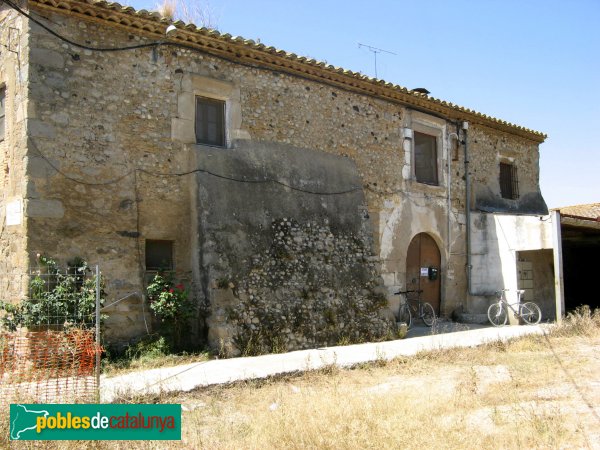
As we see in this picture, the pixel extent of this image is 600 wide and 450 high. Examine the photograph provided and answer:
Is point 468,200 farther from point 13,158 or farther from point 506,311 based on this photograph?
point 13,158

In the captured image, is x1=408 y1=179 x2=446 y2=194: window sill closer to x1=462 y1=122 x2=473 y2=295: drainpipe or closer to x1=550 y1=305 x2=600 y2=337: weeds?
x1=462 y1=122 x2=473 y2=295: drainpipe

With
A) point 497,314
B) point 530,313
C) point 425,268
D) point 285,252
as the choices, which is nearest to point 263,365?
point 285,252

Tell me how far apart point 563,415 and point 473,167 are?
1071 centimetres

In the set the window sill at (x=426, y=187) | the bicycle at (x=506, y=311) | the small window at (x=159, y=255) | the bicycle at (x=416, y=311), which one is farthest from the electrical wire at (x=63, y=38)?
the bicycle at (x=506, y=311)

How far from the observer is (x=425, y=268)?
1373cm

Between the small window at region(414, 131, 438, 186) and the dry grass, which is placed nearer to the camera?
the dry grass

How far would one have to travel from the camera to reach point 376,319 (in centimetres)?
1088

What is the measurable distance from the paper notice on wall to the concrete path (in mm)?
2799

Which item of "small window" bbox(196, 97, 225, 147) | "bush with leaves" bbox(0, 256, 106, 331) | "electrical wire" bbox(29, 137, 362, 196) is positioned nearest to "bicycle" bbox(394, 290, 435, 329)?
"electrical wire" bbox(29, 137, 362, 196)

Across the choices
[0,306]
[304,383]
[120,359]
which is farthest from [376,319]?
[0,306]

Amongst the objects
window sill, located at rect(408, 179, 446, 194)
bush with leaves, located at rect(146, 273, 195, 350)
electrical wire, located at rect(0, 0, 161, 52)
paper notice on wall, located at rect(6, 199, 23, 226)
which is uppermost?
electrical wire, located at rect(0, 0, 161, 52)

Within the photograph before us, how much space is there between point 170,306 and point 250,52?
4918mm

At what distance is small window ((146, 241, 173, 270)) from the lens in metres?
9.11

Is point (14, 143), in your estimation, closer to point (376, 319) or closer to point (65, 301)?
point (65, 301)
